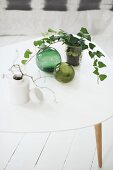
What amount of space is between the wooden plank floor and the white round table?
11cm

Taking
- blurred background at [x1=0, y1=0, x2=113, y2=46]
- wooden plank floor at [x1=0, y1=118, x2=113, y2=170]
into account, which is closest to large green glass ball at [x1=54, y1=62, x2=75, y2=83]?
wooden plank floor at [x1=0, y1=118, x2=113, y2=170]

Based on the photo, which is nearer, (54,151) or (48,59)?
(48,59)

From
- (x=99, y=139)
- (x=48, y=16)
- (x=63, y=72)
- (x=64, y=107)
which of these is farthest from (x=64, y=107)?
(x=48, y=16)

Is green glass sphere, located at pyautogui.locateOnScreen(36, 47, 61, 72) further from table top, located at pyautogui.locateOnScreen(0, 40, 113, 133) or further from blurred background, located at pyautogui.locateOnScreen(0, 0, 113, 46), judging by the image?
blurred background, located at pyautogui.locateOnScreen(0, 0, 113, 46)

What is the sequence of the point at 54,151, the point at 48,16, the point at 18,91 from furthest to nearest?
the point at 48,16 < the point at 54,151 < the point at 18,91

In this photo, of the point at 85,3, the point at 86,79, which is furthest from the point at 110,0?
the point at 86,79

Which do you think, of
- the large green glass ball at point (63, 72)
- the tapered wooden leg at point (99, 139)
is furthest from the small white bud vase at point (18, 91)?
the tapered wooden leg at point (99, 139)

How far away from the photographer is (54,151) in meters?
1.49

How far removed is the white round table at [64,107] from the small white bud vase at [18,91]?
0.07ft

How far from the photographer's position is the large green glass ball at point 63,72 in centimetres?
125

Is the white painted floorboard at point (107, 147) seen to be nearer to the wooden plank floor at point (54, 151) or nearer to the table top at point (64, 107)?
the wooden plank floor at point (54, 151)

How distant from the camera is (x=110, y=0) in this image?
1.97m

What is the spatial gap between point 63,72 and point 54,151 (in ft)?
1.52

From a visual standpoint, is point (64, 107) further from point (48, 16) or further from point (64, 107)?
point (48, 16)
